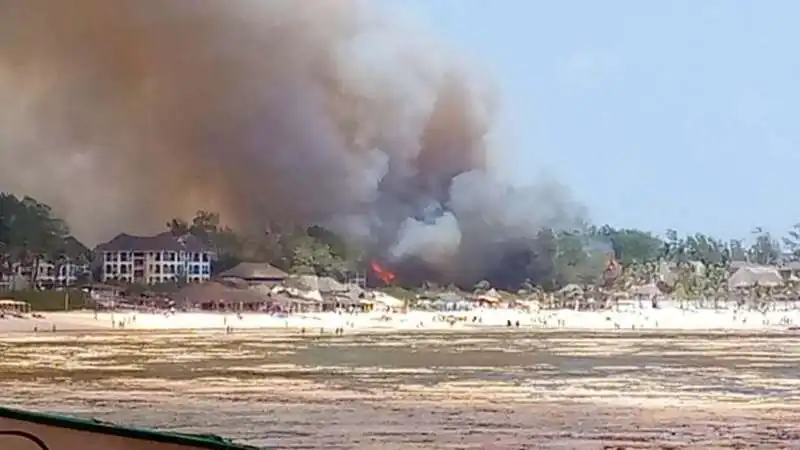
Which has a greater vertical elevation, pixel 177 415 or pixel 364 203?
pixel 364 203

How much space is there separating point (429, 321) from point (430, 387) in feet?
0.42

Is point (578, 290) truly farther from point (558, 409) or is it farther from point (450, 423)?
point (450, 423)

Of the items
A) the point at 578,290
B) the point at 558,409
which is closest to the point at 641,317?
the point at 578,290

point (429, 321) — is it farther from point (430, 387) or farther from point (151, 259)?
point (151, 259)

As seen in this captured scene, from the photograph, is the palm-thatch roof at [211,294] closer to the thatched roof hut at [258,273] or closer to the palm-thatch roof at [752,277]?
the thatched roof hut at [258,273]

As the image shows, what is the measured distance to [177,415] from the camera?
1.84 m

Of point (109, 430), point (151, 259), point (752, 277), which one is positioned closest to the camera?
point (109, 430)

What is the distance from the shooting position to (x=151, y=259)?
6.35ft

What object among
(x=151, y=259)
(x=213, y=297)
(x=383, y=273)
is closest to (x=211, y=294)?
(x=213, y=297)

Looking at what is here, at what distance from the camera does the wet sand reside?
1754 millimetres

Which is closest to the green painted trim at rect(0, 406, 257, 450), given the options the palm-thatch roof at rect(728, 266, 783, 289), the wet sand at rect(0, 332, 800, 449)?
the wet sand at rect(0, 332, 800, 449)

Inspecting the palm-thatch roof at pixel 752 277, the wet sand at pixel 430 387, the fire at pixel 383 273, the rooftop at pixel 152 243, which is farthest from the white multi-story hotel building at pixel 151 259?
the palm-thatch roof at pixel 752 277

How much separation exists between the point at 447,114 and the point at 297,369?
0.54 metres

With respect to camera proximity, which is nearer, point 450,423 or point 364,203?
point 450,423
